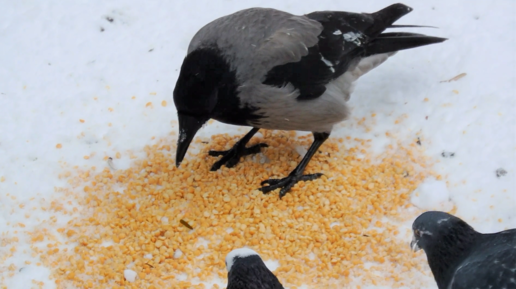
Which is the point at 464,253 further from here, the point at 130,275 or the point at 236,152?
the point at 130,275

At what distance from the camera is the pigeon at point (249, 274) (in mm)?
3494

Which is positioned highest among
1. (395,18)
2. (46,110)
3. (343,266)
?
(395,18)

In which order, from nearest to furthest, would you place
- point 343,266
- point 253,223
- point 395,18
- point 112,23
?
1. point 343,266
2. point 253,223
3. point 395,18
4. point 112,23

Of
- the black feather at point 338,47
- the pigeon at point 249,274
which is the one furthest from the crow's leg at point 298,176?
the pigeon at point 249,274

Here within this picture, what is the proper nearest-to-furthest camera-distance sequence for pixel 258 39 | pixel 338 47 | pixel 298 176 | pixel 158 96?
pixel 258 39
pixel 338 47
pixel 298 176
pixel 158 96

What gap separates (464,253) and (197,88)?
6.80 feet

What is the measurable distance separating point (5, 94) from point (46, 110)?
46 centimetres

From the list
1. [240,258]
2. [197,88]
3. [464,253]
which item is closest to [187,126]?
[197,88]

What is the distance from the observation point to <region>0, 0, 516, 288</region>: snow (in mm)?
4887

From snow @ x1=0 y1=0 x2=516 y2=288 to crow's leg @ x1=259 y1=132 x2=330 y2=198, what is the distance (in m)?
0.38

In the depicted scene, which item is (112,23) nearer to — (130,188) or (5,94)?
(5,94)

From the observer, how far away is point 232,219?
480 cm

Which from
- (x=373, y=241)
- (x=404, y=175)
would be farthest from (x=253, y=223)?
(x=404, y=175)

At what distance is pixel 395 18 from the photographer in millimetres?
5320
